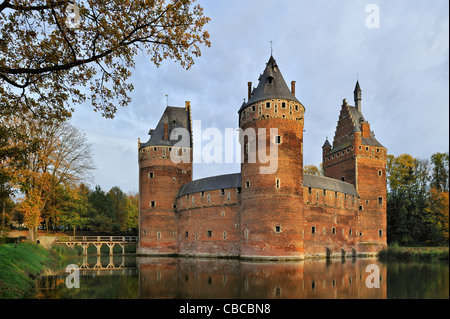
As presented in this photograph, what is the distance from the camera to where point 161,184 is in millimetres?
39188

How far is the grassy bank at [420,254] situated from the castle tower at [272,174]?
8390mm

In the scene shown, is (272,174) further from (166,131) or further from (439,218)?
(439,218)

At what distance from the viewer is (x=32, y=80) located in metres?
11.2

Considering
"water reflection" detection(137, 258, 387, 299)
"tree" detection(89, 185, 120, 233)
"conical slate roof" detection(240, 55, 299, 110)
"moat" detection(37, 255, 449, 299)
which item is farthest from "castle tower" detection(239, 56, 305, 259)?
"tree" detection(89, 185, 120, 233)

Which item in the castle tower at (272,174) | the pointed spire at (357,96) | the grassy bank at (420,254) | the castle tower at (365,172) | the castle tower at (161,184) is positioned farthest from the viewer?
the pointed spire at (357,96)

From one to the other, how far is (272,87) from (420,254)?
16.4 meters

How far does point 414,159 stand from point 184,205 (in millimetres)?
28152

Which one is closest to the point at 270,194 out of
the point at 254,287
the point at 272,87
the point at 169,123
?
the point at 272,87

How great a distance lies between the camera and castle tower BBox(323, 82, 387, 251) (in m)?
37.6

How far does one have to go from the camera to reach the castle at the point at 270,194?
2858 centimetres

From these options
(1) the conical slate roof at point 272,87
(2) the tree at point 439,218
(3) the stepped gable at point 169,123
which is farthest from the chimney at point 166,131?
(2) the tree at point 439,218

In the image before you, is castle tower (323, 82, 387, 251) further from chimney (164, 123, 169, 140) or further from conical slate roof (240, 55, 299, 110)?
chimney (164, 123, 169, 140)

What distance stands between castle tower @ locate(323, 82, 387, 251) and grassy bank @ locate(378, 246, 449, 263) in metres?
4.64

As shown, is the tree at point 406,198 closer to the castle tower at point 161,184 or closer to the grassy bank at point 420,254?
the grassy bank at point 420,254
